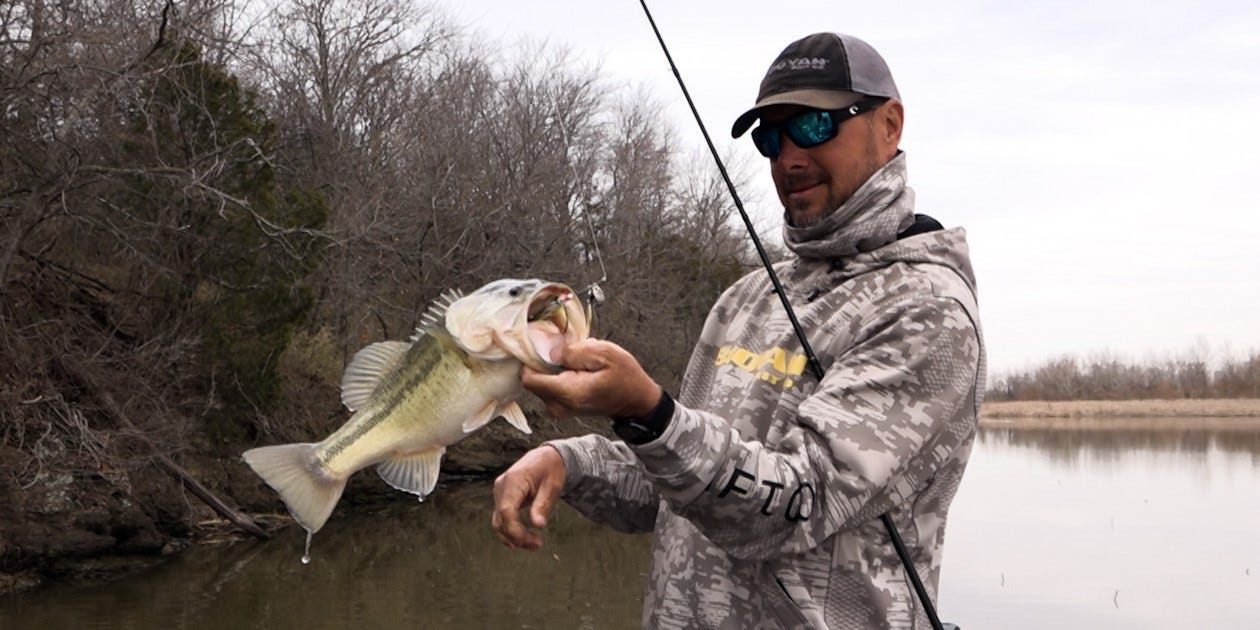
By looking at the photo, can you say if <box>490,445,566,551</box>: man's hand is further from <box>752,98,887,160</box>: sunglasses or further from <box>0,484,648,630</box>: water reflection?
<box>0,484,648,630</box>: water reflection

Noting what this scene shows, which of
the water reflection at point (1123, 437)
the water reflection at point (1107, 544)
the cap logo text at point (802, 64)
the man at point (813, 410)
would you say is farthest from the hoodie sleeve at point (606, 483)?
the water reflection at point (1123, 437)

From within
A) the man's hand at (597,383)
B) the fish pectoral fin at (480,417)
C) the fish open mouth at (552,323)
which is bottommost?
the fish pectoral fin at (480,417)

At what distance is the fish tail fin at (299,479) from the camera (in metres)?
2.56

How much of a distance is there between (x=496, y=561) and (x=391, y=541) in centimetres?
262

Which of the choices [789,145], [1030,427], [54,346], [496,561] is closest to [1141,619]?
[496,561]

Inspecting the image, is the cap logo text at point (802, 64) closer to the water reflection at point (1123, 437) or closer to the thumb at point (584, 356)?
the thumb at point (584, 356)

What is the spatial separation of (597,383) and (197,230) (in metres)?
17.2

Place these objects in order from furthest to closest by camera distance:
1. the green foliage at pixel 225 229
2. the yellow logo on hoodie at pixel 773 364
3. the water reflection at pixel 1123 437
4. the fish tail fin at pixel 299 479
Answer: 1. the water reflection at pixel 1123 437
2. the green foliage at pixel 225 229
3. the yellow logo on hoodie at pixel 773 364
4. the fish tail fin at pixel 299 479

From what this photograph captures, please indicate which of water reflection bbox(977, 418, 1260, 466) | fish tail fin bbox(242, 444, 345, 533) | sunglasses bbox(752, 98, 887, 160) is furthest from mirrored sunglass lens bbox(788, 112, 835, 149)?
water reflection bbox(977, 418, 1260, 466)

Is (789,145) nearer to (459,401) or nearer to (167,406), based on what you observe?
(459,401)

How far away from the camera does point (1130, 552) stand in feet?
64.9

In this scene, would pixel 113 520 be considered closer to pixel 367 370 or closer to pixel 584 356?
pixel 367 370

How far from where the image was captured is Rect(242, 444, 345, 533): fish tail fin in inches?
101

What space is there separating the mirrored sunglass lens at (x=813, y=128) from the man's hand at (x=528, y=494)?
91cm
